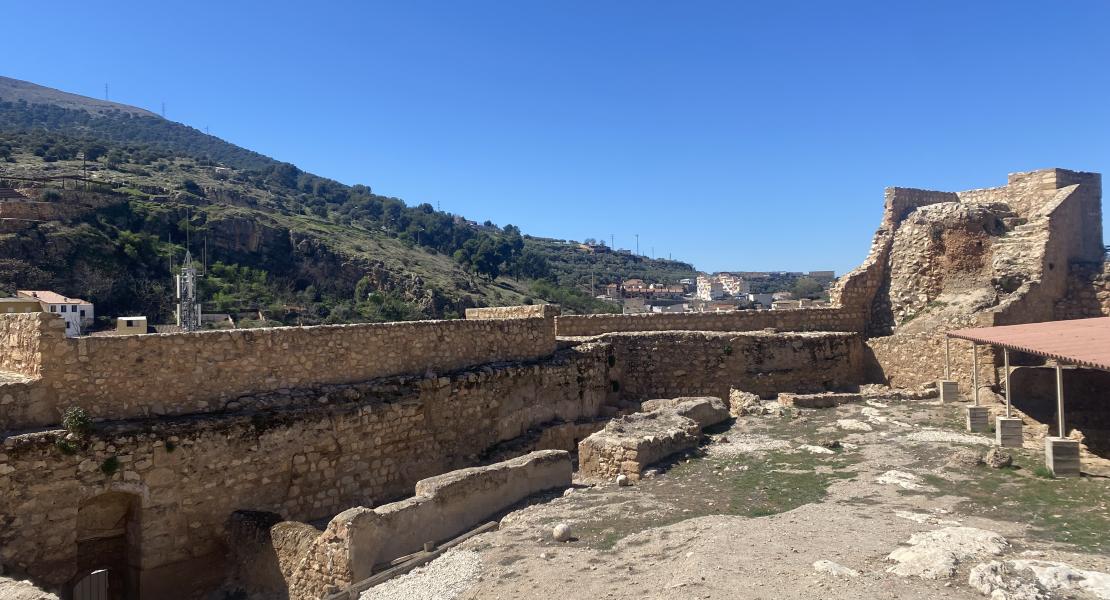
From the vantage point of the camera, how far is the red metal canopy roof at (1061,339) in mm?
8273

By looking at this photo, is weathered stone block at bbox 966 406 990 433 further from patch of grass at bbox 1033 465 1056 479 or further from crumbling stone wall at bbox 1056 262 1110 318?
crumbling stone wall at bbox 1056 262 1110 318

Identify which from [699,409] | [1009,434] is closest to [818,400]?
[699,409]

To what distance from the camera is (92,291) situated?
135ft

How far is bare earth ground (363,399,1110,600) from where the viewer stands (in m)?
5.26

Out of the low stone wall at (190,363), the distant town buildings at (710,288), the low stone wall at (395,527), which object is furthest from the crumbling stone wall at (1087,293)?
the distant town buildings at (710,288)

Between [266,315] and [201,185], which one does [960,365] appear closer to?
[266,315]

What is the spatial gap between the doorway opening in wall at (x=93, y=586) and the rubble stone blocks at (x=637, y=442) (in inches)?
248

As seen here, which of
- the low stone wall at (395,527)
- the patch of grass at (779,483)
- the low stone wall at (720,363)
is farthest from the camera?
the low stone wall at (720,363)

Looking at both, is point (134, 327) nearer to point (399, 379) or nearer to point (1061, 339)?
point (399, 379)

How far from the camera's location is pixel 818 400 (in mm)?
14227

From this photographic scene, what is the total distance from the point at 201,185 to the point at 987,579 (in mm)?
76416

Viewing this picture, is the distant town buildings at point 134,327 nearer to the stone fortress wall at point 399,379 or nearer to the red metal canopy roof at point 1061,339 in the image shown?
the stone fortress wall at point 399,379

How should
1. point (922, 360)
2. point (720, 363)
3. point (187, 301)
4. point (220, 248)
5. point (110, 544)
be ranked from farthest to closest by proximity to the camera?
1. point (220, 248)
2. point (187, 301)
3. point (720, 363)
4. point (922, 360)
5. point (110, 544)

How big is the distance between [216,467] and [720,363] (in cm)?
1125
